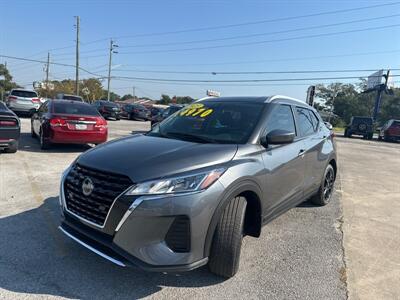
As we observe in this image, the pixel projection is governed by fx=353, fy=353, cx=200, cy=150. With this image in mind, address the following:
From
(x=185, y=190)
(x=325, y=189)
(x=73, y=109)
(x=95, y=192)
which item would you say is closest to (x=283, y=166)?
(x=185, y=190)

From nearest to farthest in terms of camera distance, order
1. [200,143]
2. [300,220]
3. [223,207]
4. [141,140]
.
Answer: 1. [223,207]
2. [200,143]
3. [141,140]
4. [300,220]

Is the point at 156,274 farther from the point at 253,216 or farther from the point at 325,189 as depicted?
the point at 325,189

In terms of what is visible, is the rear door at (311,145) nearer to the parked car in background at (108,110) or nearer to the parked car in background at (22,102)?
the parked car in background at (22,102)

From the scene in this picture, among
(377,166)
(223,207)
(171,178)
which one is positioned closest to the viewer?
(171,178)

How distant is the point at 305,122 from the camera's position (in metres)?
5.29

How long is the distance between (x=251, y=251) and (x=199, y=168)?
1.56 metres

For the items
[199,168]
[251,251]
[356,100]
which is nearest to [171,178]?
[199,168]

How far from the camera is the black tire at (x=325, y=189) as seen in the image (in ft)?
19.5

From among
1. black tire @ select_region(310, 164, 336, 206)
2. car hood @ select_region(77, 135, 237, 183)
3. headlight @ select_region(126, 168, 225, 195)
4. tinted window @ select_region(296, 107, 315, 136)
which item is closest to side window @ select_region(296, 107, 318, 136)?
tinted window @ select_region(296, 107, 315, 136)

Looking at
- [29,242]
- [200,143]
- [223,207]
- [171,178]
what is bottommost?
[29,242]

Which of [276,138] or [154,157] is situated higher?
[276,138]

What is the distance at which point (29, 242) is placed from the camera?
392 centimetres

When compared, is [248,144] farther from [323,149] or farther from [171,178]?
[323,149]

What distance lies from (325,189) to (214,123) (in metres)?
3.01
